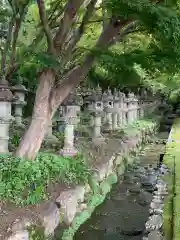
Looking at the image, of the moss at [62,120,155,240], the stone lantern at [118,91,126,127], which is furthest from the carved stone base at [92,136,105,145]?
the stone lantern at [118,91,126,127]

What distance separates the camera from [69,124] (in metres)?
9.34

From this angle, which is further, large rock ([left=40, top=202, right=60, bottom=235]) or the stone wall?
large rock ([left=40, top=202, right=60, bottom=235])

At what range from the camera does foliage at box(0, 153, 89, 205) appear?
649cm

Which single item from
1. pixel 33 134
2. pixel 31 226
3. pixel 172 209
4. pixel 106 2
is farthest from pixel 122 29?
pixel 31 226

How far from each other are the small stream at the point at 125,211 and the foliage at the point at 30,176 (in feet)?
3.32

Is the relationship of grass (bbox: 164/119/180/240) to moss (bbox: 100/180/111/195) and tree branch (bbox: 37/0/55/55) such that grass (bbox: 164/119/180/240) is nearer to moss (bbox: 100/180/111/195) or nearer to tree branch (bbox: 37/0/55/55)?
moss (bbox: 100/180/111/195)

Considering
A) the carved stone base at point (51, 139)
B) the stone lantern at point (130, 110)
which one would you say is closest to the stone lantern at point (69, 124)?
the carved stone base at point (51, 139)

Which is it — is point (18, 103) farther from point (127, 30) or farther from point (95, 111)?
point (127, 30)

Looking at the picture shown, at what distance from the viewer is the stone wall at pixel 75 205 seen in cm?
607

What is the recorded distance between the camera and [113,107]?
15617 millimetres

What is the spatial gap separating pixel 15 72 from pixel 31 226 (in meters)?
6.65

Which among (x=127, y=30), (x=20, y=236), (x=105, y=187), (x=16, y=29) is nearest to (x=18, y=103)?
(x=16, y=29)

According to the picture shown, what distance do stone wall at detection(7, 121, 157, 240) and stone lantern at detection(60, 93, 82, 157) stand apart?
76 centimetres

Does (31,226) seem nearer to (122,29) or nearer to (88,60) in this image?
(88,60)
